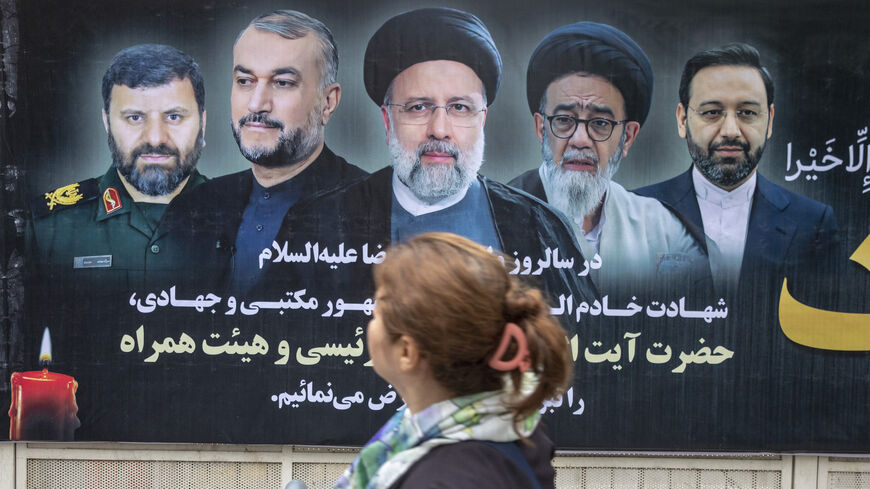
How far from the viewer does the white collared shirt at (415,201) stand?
3.27 metres

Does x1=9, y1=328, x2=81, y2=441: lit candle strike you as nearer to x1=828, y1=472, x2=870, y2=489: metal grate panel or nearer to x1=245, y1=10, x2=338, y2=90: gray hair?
x1=245, y1=10, x2=338, y2=90: gray hair

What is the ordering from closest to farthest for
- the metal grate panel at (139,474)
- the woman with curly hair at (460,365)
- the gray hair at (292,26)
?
1. the woman with curly hair at (460,365)
2. the gray hair at (292,26)
3. the metal grate panel at (139,474)

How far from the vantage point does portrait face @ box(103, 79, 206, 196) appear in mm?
3248

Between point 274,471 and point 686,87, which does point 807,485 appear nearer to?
point 686,87

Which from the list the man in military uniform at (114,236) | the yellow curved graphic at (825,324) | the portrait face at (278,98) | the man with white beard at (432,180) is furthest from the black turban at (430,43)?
the yellow curved graphic at (825,324)

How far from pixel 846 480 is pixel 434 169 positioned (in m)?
2.45

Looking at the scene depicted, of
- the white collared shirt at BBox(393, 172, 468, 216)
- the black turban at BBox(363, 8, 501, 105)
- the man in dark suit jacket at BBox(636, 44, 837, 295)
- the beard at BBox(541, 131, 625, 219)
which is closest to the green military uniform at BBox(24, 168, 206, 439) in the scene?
the white collared shirt at BBox(393, 172, 468, 216)

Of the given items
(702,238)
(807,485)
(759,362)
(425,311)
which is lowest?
(807,485)

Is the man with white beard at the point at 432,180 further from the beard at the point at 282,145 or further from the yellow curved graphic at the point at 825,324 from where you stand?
the yellow curved graphic at the point at 825,324

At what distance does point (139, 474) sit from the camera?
3.32m

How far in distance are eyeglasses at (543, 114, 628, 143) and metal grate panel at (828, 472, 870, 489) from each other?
76.2 inches

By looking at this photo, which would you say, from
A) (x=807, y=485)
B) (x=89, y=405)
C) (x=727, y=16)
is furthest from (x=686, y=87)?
(x=89, y=405)

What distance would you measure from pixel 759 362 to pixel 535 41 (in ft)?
5.90

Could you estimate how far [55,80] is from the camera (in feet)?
10.5
